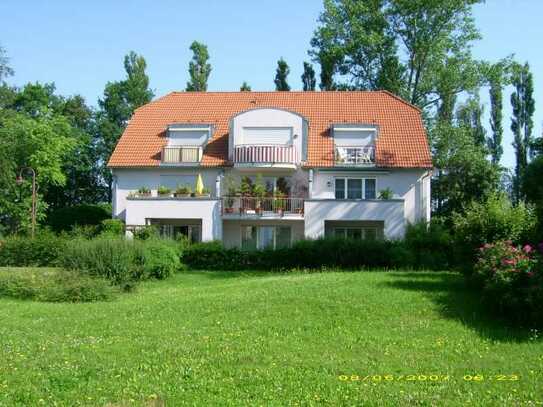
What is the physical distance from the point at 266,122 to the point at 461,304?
2249 centimetres

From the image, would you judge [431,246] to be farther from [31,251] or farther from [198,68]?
[198,68]

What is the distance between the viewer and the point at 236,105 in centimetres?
4156

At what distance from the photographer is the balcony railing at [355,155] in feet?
120

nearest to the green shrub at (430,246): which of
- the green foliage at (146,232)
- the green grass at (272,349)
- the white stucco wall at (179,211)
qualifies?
the green grass at (272,349)

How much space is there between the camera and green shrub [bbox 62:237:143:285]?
22.8 m

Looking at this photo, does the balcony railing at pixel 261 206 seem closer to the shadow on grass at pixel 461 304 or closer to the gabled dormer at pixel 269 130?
the gabled dormer at pixel 269 130

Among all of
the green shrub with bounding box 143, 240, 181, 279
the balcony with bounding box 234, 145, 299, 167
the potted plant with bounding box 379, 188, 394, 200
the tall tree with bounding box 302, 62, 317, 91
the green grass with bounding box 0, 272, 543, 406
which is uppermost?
the tall tree with bounding box 302, 62, 317, 91

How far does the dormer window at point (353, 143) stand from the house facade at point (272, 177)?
6 cm

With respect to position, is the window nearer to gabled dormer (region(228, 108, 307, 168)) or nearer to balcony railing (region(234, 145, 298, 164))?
gabled dormer (region(228, 108, 307, 168))

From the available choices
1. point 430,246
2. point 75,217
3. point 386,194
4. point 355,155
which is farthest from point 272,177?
point 75,217

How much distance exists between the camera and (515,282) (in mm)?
14391

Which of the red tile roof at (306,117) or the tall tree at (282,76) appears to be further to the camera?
the tall tree at (282,76)

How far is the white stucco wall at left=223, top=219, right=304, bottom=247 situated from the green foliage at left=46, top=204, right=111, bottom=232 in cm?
1214

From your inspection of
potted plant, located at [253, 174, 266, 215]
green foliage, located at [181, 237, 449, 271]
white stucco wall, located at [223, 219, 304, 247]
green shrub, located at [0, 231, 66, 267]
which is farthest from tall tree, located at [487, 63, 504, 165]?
green shrub, located at [0, 231, 66, 267]
